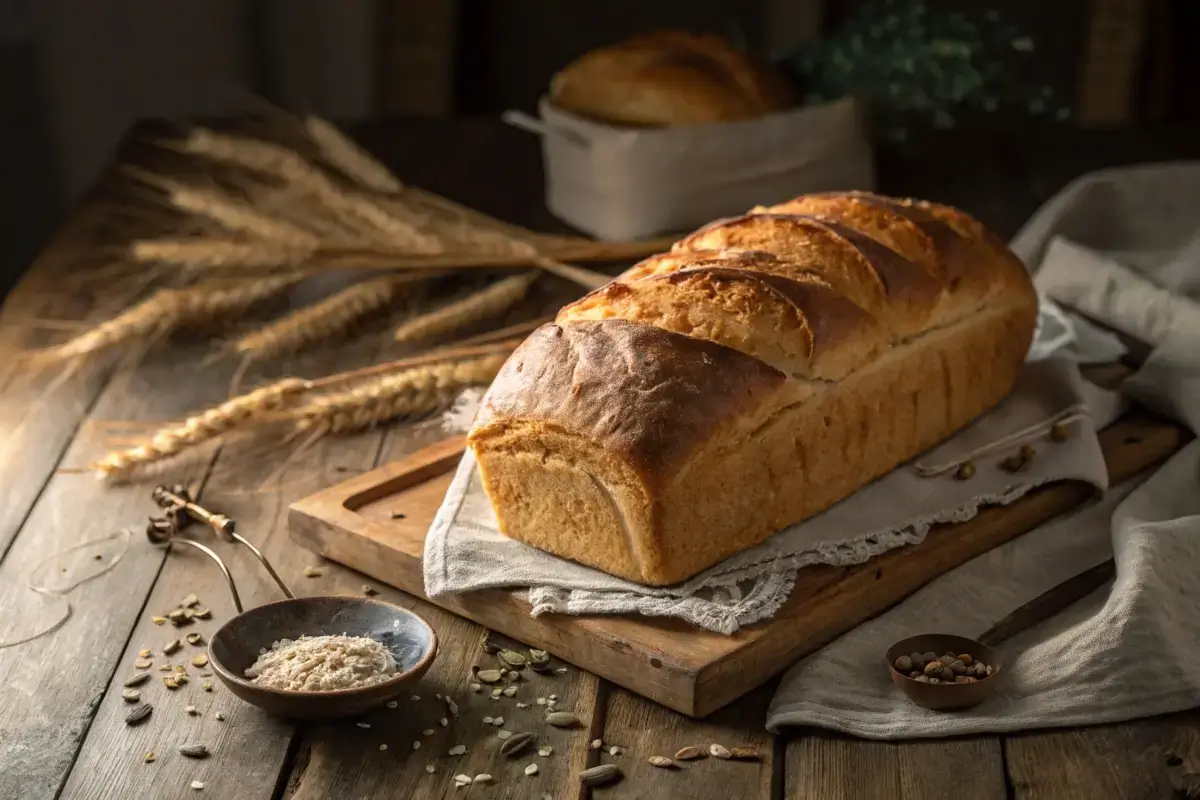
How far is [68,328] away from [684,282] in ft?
5.00

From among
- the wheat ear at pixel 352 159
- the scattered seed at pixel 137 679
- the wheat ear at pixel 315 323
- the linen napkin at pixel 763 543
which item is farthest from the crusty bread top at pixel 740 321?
the wheat ear at pixel 352 159

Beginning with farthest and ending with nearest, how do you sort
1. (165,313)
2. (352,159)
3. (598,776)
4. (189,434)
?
1. (352,159)
2. (165,313)
3. (189,434)
4. (598,776)

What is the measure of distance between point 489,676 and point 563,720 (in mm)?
146

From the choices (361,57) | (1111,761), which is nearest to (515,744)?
(1111,761)

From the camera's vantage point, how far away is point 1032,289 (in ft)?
8.73

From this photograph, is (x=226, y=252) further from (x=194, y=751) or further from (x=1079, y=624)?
(x=1079, y=624)

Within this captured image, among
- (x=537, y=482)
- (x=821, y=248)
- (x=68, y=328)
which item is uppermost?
(x=821, y=248)

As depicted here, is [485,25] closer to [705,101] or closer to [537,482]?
[705,101]

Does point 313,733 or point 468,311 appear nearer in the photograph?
point 313,733

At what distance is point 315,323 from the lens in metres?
2.93

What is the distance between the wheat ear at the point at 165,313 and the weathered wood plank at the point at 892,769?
157cm

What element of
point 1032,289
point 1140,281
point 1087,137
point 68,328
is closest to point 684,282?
point 1032,289

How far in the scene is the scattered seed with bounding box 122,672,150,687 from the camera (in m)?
1.87

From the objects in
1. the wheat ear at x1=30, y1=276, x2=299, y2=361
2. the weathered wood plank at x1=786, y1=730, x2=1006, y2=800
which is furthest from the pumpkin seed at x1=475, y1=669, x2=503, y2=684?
the wheat ear at x1=30, y1=276, x2=299, y2=361
